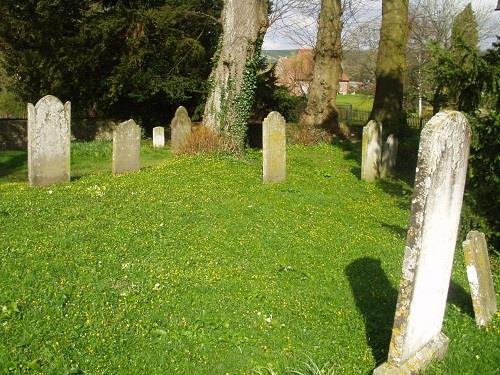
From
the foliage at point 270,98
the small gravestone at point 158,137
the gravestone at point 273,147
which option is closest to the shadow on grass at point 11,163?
the small gravestone at point 158,137

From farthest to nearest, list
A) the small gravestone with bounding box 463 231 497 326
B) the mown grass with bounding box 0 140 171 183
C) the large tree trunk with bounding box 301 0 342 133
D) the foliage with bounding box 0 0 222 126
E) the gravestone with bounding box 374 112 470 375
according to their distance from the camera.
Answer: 1. the large tree trunk with bounding box 301 0 342 133
2. the foliage with bounding box 0 0 222 126
3. the mown grass with bounding box 0 140 171 183
4. the small gravestone with bounding box 463 231 497 326
5. the gravestone with bounding box 374 112 470 375

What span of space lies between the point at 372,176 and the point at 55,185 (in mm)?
7912

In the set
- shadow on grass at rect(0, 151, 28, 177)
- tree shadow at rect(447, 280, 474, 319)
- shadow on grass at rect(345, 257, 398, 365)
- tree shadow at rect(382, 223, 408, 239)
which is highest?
shadow on grass at rect(0, 151, 28, 177)

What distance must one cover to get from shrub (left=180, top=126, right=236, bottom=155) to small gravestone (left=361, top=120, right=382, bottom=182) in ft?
13.5

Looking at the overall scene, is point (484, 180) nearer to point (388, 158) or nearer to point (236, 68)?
point (388, 158)

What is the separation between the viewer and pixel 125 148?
12.6 meters

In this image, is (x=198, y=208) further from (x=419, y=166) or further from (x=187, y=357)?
(x=419, y=166)

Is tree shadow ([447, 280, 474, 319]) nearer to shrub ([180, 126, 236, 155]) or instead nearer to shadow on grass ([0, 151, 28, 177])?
shrub ([180, 126, 236, 155])

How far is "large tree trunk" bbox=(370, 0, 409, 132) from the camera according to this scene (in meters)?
19.6

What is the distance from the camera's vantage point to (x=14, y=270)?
5.45 m

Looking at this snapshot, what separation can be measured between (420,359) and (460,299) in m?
2.10

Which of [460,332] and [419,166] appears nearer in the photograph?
[419,166]

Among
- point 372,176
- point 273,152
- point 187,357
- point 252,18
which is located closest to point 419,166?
point 187,357

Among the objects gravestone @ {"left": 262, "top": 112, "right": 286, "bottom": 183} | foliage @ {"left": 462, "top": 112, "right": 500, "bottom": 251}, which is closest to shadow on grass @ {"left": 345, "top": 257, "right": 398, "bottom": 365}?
foliage @ {"left": 462, "top": 112, "right": 500, "bottom": 251}
